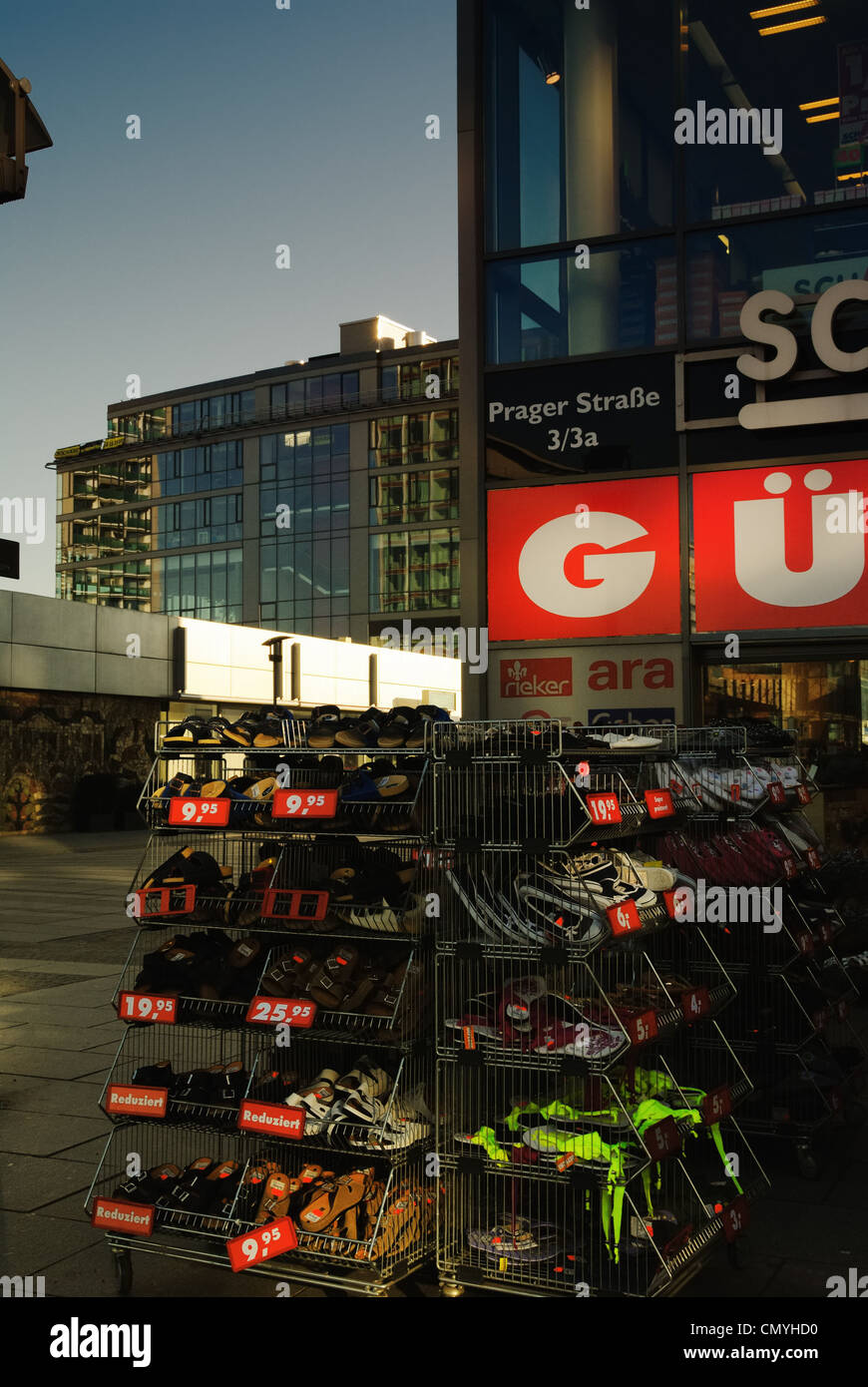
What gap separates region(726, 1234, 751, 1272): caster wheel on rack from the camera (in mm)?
5098

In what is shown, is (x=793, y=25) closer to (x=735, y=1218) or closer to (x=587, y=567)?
(x=587, y=567)

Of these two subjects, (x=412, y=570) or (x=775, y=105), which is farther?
(x=412, y=570)

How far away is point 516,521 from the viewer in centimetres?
1045

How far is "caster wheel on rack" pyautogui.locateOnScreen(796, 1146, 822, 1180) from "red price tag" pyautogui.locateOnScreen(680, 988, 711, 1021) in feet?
4.17

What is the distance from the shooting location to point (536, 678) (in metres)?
10.3

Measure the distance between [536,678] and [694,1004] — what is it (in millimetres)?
5205

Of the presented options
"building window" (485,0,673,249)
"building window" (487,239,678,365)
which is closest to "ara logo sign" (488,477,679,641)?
"building window" (487,239,678,365)

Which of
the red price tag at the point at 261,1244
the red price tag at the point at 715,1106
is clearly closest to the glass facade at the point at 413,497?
the red price tag at the point at 715,1106

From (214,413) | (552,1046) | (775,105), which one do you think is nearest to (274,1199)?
(552,1046)

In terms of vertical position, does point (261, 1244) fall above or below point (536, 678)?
below

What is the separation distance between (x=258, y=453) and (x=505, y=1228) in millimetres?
82029

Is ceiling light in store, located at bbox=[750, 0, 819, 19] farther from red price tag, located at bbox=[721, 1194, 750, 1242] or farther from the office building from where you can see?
the office building

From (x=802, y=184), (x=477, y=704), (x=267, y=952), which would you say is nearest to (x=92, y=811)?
(x=477, y=704)

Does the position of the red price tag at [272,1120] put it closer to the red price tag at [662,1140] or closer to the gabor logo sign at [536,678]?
the red price tag at [662,1140]
